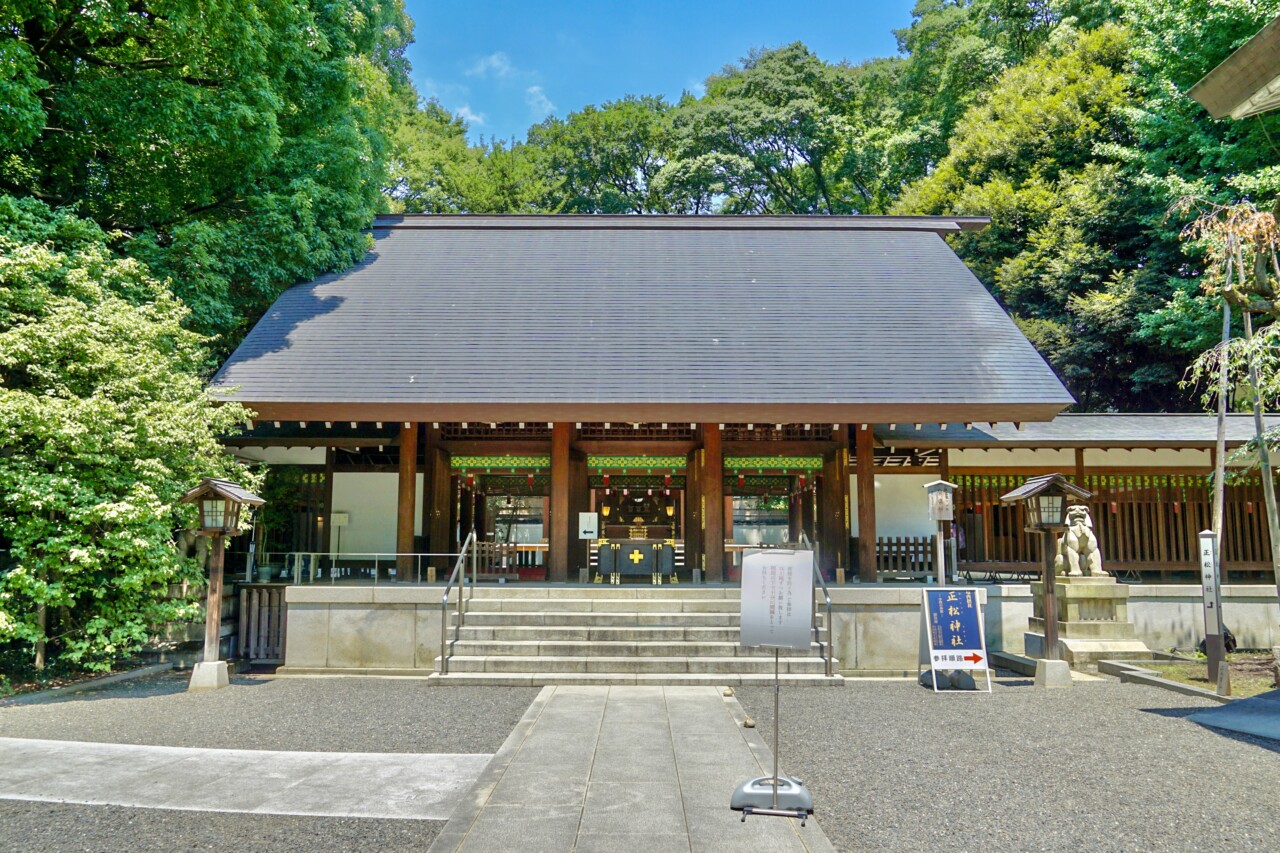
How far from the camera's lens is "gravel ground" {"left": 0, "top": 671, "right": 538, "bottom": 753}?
6793 millimetres

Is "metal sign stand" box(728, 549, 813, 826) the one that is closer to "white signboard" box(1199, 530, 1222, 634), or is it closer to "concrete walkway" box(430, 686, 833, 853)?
"concrete walkway" box(430, 686, 833, 853)

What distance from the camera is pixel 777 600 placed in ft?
16.4

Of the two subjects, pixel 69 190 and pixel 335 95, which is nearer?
pixel 69 190

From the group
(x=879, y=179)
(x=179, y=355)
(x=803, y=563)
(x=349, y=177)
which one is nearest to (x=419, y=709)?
(x=803, y=563)

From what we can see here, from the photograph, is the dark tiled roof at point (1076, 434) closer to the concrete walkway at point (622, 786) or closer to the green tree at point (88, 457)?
the concrete walkway at point (622, 786)

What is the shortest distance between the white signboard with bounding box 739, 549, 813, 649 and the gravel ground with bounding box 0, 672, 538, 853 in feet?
7.43

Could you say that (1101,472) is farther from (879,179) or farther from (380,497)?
(879,179)

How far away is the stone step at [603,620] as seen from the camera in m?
10.6

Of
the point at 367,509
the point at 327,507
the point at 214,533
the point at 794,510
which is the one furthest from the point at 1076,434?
the point at 214,533

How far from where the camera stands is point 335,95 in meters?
15.8

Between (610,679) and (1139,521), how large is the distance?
10.6m

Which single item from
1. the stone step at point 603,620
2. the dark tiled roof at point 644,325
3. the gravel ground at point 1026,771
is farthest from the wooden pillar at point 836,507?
the gravel ground at point 1026,771

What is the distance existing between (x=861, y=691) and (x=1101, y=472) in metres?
8.21

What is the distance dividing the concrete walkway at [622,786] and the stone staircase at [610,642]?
5.75ft
